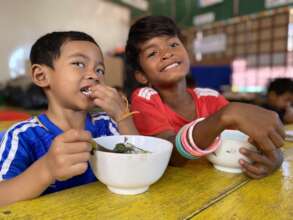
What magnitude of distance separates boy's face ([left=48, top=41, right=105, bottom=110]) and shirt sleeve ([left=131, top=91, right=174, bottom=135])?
0.28 metres

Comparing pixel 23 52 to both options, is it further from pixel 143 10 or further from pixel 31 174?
pixel 31 174

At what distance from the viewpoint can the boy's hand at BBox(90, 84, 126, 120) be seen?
84cm

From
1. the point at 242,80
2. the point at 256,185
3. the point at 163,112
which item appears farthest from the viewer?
the point at 242,80

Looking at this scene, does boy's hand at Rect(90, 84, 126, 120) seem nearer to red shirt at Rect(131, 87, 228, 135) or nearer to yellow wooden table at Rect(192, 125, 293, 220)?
red shirt at Rect(131, 87, 228, 135)

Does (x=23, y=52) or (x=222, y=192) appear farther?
(x=23, y=52)

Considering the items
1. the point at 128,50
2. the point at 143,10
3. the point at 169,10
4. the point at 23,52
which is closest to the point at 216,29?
the point at 169,10

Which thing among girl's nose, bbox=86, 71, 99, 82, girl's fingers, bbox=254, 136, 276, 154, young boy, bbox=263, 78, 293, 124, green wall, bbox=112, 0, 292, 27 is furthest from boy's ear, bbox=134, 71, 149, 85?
green wall, bbox=112, 0, 292, 27

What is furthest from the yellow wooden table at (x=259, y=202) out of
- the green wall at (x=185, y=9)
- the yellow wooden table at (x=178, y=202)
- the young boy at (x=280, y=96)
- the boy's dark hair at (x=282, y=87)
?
the green wall at (x=185, y=9)

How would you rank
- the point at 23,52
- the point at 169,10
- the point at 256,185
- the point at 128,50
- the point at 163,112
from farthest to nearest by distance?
the point at 169,10 < the point at 23,52 < the point at 128,50 < the point at 163,112 < the point at 256,185

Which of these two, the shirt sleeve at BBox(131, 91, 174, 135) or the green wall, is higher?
the green wall

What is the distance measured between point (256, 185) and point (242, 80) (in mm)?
4461

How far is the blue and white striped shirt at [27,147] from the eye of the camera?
2.38 ft

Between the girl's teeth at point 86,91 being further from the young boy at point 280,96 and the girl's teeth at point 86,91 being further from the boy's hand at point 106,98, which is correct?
the young boy at point 280,96

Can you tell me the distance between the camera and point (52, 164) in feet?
1.91
